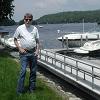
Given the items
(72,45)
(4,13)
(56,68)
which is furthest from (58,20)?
(56,68)

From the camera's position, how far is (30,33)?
1047cm

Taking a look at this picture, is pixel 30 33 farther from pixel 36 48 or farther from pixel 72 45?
pixel 72 45

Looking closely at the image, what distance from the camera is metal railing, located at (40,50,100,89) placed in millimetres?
10727

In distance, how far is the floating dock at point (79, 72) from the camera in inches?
420

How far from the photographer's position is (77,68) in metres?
12.3

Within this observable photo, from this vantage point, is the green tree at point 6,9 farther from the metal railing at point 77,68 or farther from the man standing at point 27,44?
the man standing at point 27,44

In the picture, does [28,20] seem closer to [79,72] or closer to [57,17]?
[79,72]

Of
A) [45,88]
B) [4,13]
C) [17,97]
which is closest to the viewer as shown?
[17,97]

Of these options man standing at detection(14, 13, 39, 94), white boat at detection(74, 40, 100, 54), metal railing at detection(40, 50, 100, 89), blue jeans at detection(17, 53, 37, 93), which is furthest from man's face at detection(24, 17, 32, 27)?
white boat at detection(74, 40, 100, 54)

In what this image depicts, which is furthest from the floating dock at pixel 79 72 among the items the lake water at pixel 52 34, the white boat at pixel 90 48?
the lake water at pixel 52 34

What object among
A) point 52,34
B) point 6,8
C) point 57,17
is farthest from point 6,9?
point 57,17

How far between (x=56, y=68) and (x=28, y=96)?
16.4 ft

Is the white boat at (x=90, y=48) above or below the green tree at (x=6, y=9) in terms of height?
below

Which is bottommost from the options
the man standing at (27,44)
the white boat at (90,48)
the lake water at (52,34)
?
the lake water at (52,34)
